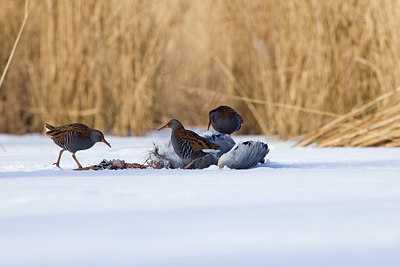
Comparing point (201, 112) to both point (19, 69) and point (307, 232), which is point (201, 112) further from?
point (307, 232)

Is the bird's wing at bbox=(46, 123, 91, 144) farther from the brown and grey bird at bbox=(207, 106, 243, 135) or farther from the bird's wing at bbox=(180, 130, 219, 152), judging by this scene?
the brown and grey bird at bbox=(207, 106, 243, 135)

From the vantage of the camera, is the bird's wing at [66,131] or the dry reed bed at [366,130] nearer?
the bird's wing at [66,131]

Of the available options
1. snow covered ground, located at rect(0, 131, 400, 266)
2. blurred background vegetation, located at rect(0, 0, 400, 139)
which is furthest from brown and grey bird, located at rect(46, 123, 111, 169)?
blurred background vegetation, located at rect(0, 0, 400, 139)

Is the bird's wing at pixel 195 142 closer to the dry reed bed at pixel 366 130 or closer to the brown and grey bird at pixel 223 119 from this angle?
the brown and grey bird at pixel 223 119

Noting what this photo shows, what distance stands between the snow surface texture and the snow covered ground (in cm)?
Result: 33

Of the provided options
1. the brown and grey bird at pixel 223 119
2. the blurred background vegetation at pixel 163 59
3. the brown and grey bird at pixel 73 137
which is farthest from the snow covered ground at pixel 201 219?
the blurred background vegetation at pixel 163 59

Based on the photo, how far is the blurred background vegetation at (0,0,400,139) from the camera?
401 cm

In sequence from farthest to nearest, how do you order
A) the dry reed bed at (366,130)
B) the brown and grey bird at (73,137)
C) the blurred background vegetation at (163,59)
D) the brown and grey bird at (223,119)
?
the blurred background vegetation at (163,59)
the dry reed bed at (366,130)
the brown and grey bird at (223,119)
the brown and grey bird at (73,137)

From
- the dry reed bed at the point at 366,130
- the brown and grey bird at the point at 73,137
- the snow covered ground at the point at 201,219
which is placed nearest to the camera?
the snow covered ground at the point at 201,219

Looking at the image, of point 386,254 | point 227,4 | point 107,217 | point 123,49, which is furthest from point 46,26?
point 386,254

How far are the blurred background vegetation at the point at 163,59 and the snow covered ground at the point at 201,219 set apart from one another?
7.19ft

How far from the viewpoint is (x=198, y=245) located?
41.4 inches

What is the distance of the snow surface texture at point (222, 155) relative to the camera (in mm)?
2229

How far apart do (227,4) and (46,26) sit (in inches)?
52.6
